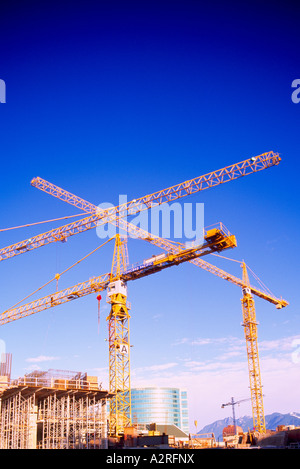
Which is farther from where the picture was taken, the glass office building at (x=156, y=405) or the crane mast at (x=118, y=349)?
the glass office building at (x=156, y=405)

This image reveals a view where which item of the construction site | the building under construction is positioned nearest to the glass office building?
the construction site

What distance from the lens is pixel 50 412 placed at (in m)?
42.9

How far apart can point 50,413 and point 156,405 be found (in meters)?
136

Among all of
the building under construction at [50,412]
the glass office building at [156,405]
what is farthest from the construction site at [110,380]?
the glass office building at [156,405]

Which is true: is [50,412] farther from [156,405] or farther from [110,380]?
[156,405]

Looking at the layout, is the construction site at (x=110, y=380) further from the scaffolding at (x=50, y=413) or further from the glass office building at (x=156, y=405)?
the glass office building at (x=156, y=405)

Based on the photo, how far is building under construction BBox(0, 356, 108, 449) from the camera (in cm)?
4156

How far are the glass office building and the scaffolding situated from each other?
127384 mm

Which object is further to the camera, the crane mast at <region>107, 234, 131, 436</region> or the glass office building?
the glass office building

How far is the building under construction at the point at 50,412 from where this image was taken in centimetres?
4156

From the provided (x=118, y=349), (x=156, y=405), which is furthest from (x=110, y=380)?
(x=156, y=405)

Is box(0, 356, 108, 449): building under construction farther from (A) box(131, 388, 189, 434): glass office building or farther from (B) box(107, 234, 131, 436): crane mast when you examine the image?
(A) box(131, 388, 189, 434): glass office building
